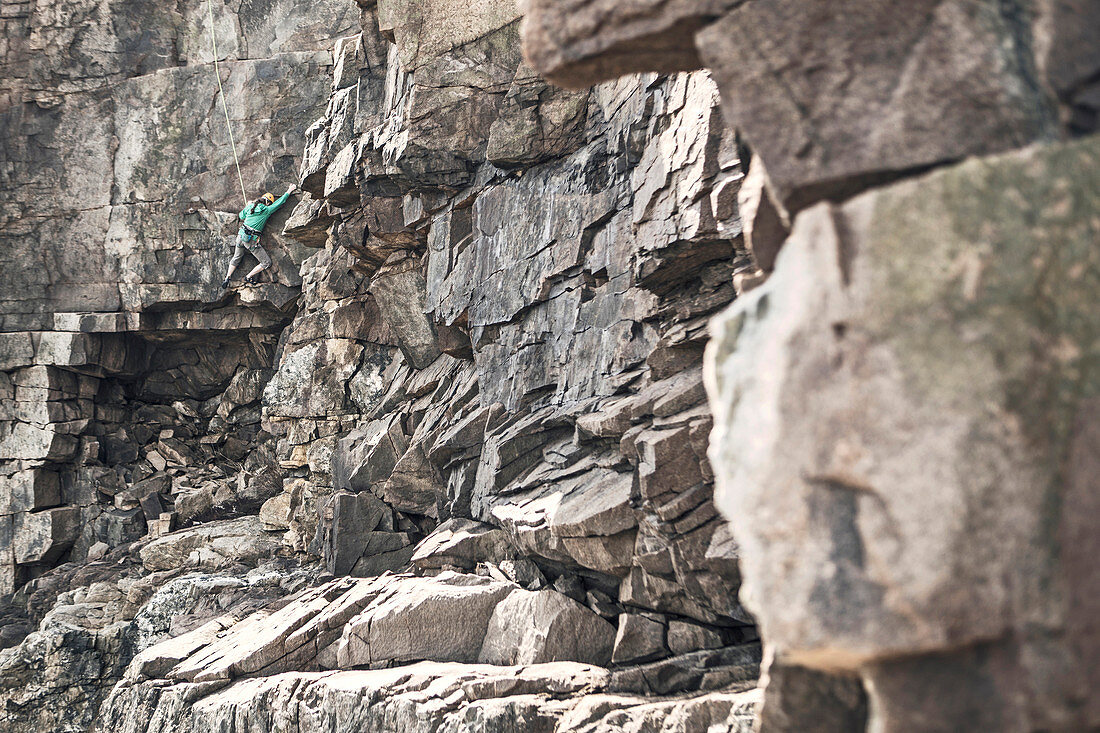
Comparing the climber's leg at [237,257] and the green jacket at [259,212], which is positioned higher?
the green jacket at [259,212]

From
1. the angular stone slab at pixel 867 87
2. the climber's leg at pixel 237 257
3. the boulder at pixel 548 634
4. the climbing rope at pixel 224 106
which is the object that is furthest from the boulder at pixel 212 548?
the angular stone slab at pixel 867 87

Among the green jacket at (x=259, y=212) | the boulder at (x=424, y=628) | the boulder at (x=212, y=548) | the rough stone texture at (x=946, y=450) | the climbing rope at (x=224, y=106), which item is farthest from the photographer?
the climbing rope at (x=224, y=106)

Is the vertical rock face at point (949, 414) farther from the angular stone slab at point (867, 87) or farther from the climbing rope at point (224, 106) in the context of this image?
the climbing rope at point (224, 106)

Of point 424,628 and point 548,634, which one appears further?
point 424,628

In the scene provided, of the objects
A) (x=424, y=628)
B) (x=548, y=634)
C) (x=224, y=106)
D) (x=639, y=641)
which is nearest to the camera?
(x=639, y=641)

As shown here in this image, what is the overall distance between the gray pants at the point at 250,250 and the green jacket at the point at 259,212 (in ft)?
1.26

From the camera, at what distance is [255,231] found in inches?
922

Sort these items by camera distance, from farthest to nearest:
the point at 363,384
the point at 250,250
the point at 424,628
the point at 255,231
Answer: the point at 250,250, the point at 255,231, the point at 363,384, the point at 424,628

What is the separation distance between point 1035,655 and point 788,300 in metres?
1.44

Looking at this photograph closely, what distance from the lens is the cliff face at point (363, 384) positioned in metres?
8.94

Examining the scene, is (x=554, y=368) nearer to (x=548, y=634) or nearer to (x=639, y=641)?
(x=548, y=634)

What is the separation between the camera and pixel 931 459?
2863 mm

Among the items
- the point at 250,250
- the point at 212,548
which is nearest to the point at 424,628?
the point at 212,548

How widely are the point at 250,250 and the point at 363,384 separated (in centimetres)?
591
